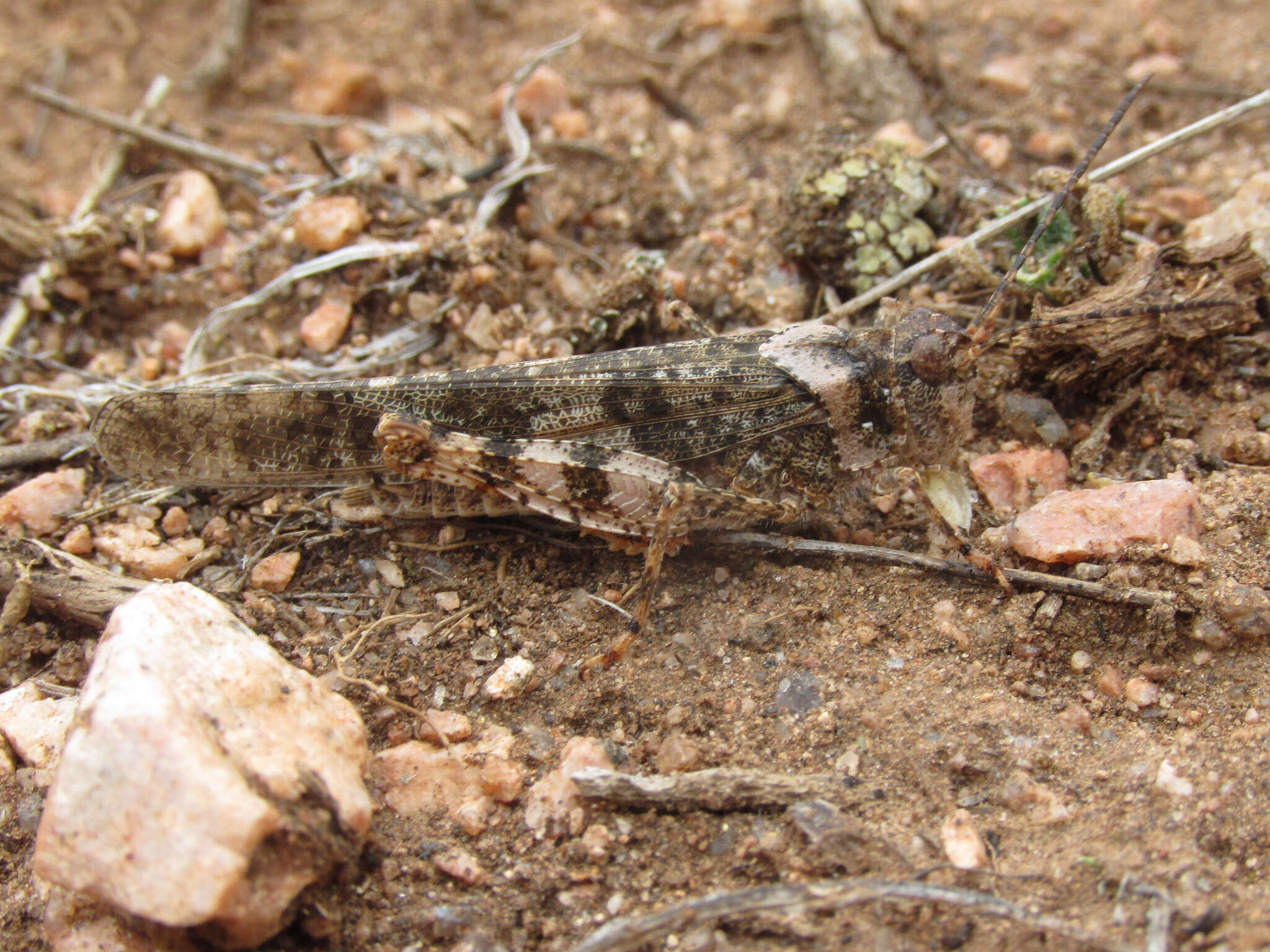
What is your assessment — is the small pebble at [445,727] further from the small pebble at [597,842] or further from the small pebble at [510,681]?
the small pebble at [597,842]

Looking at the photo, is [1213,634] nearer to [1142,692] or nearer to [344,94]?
[1142,692]

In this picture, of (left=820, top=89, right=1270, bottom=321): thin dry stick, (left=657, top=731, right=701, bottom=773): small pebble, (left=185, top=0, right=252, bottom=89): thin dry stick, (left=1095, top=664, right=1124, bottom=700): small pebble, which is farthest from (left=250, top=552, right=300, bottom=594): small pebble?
(left=185, top=0, right=252, bottom=89): thin dry stick

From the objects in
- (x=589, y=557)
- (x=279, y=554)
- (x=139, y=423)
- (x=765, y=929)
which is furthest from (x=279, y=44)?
(x=765, y=929)

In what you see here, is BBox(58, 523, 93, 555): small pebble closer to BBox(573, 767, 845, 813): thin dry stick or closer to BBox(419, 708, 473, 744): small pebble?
BBox(419, 708, 473, 744): small pebble

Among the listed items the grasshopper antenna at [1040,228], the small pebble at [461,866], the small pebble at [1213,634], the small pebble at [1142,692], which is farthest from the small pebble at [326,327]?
the small pebble at [1213,634]

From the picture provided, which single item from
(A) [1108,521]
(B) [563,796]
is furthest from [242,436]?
(A) [1108,521]
